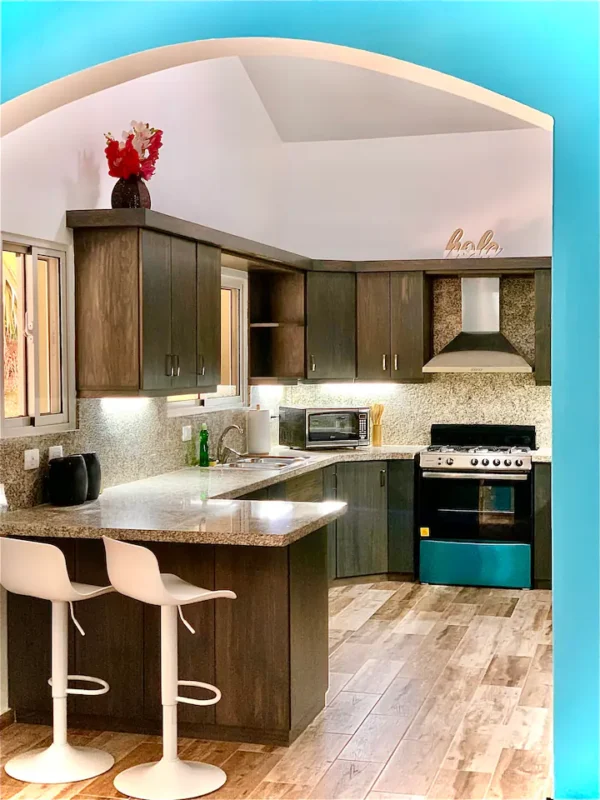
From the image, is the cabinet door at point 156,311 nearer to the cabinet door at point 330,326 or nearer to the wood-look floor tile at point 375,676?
the wood-look floor tile at point 375,676

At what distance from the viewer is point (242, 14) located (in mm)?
2803

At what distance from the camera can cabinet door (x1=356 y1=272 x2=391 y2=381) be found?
24.7ft

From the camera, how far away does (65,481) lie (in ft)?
15.3

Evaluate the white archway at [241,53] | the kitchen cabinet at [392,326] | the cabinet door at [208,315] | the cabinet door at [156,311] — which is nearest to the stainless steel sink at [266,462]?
the cabinet door at [208,315]

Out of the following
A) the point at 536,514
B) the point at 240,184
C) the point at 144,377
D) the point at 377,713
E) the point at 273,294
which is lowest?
the point at 377,713

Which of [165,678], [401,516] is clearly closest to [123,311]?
[165,678]

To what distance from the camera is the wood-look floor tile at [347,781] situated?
3.76 meters

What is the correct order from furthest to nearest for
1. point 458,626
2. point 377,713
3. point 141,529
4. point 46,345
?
point 458,626 < point 46,345 < point 377,713 < point 141,529

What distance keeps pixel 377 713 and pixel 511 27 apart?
3.04 m

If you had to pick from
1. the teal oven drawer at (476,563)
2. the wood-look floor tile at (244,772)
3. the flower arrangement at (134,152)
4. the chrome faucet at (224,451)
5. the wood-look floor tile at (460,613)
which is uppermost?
the flower arrangement at (134,152)

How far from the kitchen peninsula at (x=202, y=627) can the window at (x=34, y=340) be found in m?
0.46

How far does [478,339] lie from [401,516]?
140cm

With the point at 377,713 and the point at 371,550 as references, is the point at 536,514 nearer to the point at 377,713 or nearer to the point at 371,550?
the point at 371,550

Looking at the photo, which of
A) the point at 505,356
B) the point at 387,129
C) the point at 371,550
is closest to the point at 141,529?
the point at 371,550
